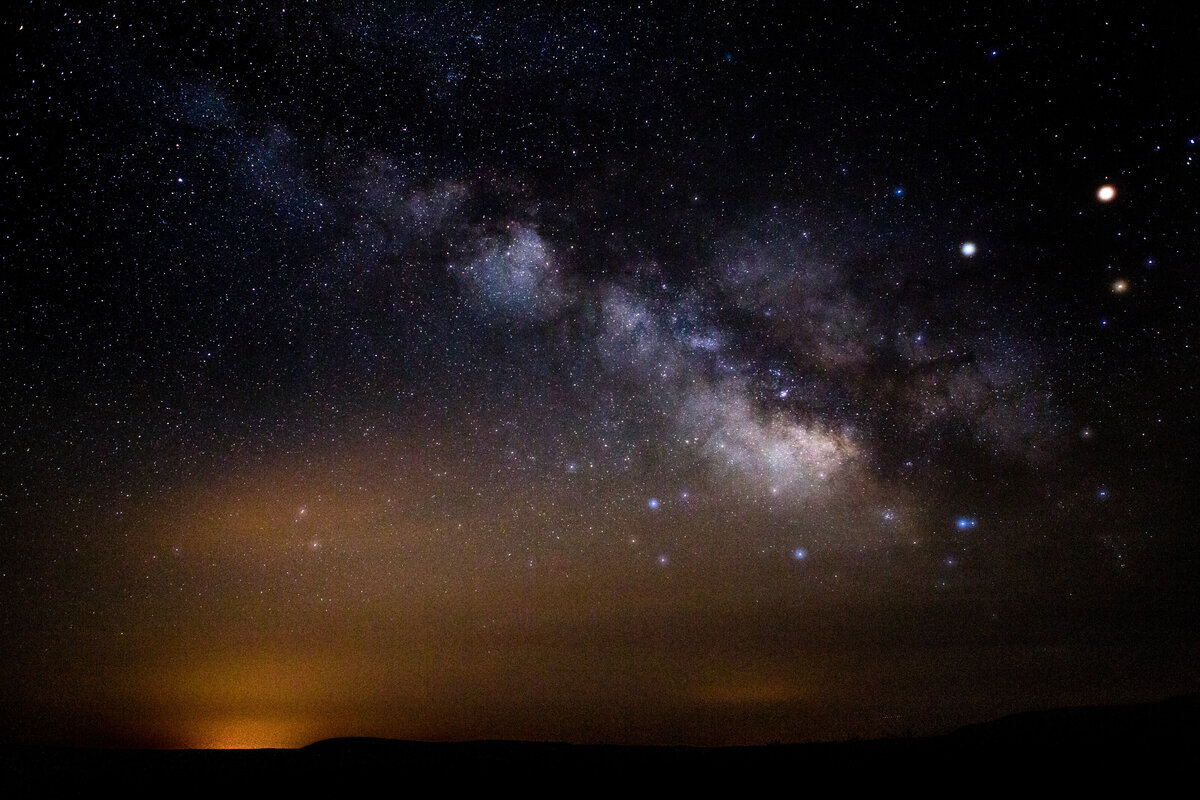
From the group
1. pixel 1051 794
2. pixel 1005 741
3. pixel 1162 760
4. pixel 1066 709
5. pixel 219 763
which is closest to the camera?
pixel 1051 794

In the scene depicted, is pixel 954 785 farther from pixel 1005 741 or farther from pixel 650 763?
pixel 650 763

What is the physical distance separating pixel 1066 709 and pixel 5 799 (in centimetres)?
2479

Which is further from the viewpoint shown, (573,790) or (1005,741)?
(1005,741)

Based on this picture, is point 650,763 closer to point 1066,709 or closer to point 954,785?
point 954,785

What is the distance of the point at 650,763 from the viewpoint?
31.9 ft

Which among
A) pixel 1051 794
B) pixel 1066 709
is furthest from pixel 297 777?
pixel 1066 709

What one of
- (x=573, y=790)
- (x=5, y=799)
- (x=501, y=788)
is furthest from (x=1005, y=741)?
(x=5, y=799)

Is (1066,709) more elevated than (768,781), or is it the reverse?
(768,781)

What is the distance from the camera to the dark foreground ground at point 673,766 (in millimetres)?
8133

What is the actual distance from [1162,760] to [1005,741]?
6.13ft

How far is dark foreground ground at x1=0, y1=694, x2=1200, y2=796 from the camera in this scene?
813cm

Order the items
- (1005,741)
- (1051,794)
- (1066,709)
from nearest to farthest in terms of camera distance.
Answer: (1051,794)
(1005,741)
(1066,709)

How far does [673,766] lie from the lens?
9.55 metres

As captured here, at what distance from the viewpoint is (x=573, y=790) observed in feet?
28.2
